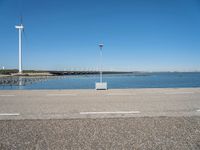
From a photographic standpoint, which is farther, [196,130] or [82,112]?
[82,112]

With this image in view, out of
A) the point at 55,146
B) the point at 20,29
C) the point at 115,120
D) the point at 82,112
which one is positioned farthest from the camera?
the point at 20,29

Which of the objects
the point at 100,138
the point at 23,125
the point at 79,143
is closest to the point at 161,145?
the point at 100,138

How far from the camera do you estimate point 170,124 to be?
6.40 meters

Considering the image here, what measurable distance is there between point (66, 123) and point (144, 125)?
2.30 meters

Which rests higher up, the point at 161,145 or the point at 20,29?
the point at 20,29

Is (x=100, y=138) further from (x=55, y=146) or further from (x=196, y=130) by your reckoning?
(x=196, y=130)

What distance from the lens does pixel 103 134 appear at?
540 centimetres

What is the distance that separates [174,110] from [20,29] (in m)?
60.3

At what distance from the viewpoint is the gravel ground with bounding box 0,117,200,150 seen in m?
4.67

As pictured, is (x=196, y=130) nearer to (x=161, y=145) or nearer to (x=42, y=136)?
(x=161, y=145)

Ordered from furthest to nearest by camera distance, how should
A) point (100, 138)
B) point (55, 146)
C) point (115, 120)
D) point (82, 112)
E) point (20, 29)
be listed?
point (20, 29) < point (82, 112) < point (115, 120) < point (100, 138) < point (55, 146)

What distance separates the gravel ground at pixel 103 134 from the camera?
4668mm

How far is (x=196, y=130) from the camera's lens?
5.76 meters

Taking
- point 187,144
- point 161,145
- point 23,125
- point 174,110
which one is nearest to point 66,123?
point 23,125
